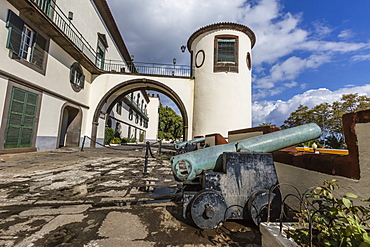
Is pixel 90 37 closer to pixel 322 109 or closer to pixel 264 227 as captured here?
pixel 264 227

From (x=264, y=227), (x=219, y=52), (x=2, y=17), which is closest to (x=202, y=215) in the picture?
(x=264, y=227)

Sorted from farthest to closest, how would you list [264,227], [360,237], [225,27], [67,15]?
[225,27], [67,15], [264,227], [360,237]

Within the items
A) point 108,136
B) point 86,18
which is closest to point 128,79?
point 86,18

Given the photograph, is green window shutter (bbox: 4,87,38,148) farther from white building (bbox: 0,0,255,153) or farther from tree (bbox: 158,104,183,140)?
tree (bbox: 158,104,183,140)

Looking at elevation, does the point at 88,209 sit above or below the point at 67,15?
below

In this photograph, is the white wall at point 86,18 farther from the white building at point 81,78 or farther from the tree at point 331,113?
the tree at point 331,113

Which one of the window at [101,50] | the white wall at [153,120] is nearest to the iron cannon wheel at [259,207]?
the window at [101,50]

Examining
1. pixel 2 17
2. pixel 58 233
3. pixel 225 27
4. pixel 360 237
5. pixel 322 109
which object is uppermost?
pixel 225 27

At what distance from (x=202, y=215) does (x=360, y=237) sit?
1.27 m

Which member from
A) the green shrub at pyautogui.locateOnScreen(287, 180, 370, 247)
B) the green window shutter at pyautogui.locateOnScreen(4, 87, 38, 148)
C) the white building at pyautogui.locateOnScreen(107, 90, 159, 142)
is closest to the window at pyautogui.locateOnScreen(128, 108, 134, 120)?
the white building at pyautogui.locateOnScreen(107, 90, 159, 142)

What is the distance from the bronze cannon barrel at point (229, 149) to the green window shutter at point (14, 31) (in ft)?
27.7

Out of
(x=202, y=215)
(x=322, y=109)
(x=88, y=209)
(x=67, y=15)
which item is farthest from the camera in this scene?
(x=322, y=109)

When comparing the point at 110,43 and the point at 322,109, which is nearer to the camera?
the point at 110,43

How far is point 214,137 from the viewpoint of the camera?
6883 mm
